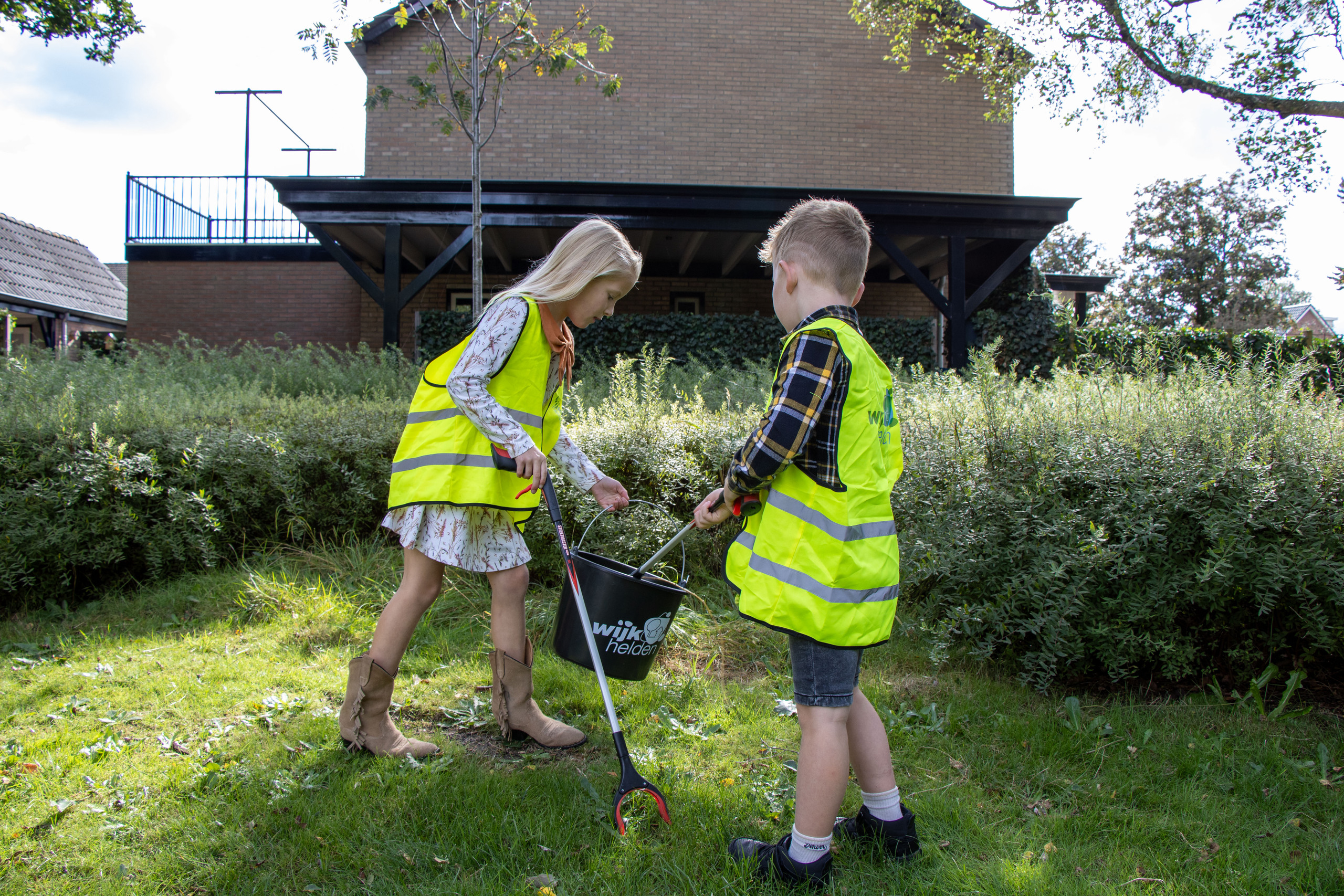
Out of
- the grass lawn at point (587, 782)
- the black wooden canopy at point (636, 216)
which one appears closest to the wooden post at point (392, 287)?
the black wooden canopy at point (636, 216)

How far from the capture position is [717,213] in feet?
37.6

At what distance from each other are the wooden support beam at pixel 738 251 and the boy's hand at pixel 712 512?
10.5 m

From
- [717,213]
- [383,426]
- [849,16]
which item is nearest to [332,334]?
[717,213]

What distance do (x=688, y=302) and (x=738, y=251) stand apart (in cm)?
233

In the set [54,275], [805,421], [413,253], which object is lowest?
[805,421]

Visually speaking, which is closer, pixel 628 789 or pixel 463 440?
pixel 628 789

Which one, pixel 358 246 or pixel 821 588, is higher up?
pixel 358 246

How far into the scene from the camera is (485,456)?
248 centimetres

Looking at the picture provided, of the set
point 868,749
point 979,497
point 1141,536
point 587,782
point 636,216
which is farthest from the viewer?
point 636,216

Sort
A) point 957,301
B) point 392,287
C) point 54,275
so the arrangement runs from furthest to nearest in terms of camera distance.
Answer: point 54,275, point 957,301, point 392,287

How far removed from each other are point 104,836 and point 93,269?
26.6 metres

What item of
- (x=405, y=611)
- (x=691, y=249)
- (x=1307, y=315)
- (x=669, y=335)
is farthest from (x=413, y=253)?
(x=1307, y=315)

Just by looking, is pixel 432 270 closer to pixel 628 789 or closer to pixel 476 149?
pixel 476 149

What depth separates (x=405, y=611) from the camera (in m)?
2.55
